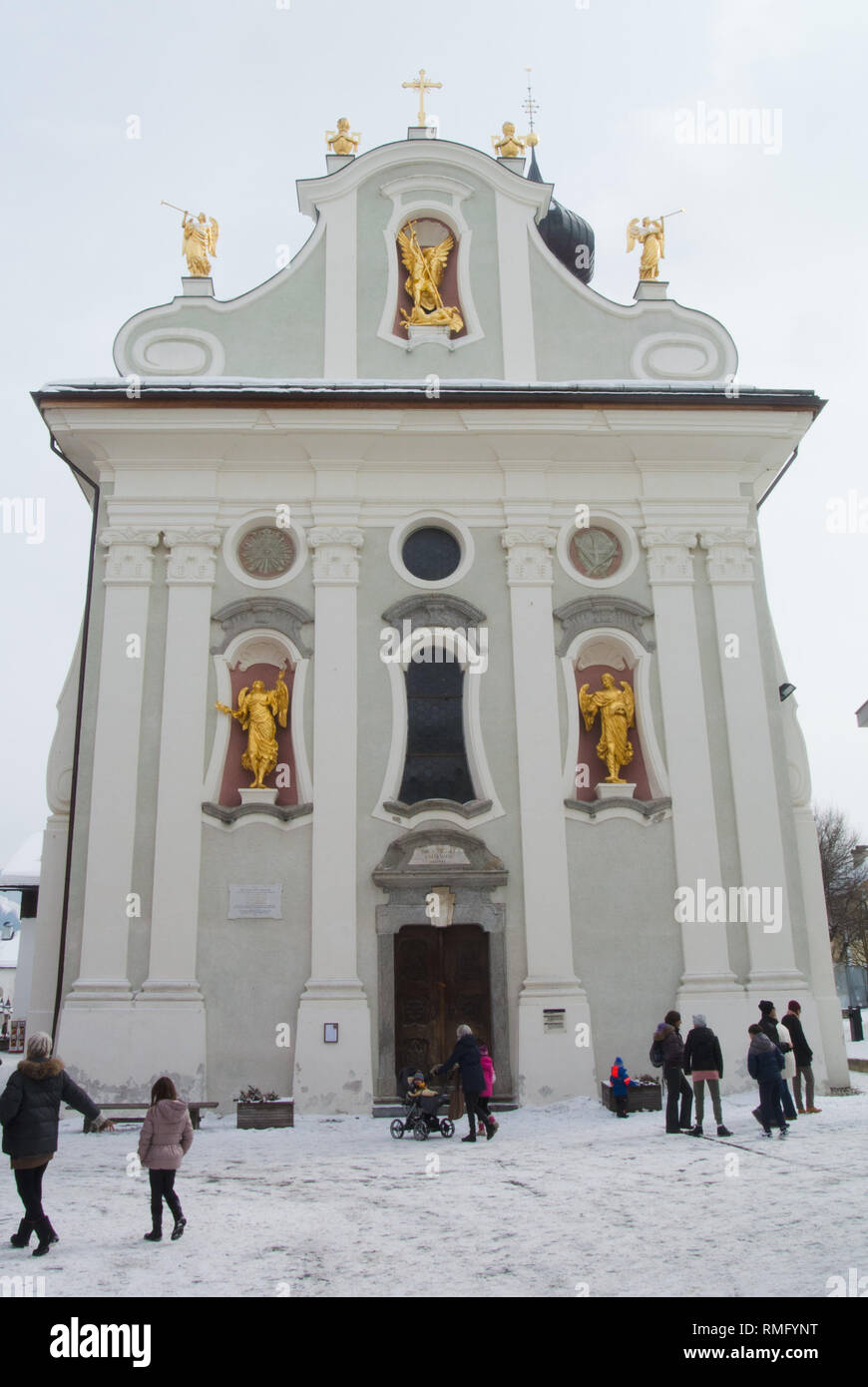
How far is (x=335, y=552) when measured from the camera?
1587 cm

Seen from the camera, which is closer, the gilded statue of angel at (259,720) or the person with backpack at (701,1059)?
the person with backpack at (701,1059)

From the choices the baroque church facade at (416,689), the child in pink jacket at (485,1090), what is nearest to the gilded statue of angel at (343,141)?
the baroque church facade at (416,689)

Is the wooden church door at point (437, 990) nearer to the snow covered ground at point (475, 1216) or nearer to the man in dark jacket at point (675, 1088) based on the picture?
the snow covered ground at point (475, 1216)

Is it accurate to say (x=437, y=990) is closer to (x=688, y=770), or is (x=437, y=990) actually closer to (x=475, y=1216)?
(x=688, y=770)

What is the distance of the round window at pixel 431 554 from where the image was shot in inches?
639

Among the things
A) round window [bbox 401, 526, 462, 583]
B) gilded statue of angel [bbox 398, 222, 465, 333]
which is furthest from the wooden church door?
gilded statue of angel [bbox 398, 222, 465, 333]

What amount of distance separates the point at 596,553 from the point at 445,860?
5.12 meters

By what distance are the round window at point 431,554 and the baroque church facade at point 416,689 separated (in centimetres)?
5

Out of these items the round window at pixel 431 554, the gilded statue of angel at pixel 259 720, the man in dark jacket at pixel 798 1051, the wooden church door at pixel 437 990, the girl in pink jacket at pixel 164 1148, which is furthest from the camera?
the round window at pixel 431 554

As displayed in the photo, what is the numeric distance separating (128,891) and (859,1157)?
9.25 meters

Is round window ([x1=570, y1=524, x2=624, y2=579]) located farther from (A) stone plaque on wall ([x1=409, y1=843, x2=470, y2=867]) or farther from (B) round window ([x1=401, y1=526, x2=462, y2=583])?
(A) stone plaque on wall ([x1=409, y1=843, x2=470, y2=867])

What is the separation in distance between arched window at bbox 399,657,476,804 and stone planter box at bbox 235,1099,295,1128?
171 inches

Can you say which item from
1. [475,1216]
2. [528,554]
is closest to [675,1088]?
[475,1216]

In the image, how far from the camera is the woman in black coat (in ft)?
22.1
